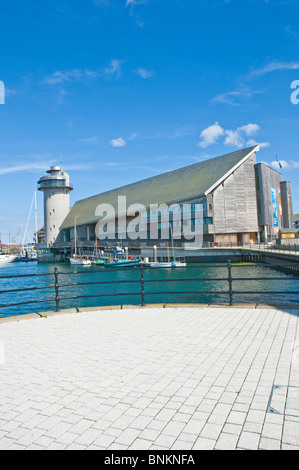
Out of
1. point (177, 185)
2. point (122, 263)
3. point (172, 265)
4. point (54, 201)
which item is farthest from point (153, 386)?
point (54, 201)

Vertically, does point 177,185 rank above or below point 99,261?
above

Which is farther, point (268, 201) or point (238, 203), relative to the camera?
point (268, 201)

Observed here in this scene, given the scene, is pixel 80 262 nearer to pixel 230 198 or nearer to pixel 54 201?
pixel 230 198

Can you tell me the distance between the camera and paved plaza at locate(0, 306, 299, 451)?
10.3 feet

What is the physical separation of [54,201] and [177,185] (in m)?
42.1

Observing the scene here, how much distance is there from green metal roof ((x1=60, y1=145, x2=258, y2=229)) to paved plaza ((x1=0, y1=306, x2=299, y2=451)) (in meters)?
48.4

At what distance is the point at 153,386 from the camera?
4230mm

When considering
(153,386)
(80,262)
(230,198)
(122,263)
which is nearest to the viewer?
(153,386)

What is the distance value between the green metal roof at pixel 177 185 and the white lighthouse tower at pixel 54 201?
775 centimetres

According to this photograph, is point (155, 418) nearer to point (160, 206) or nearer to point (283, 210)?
point (160, 206)

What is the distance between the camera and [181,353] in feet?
17.9

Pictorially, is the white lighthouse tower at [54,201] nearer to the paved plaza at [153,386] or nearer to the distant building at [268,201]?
the distant building at [268,201]
